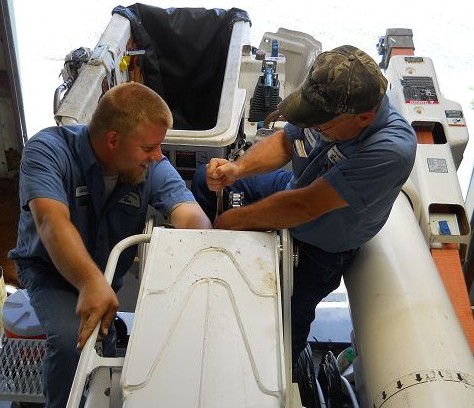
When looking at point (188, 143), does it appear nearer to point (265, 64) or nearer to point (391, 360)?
point (265, 64)

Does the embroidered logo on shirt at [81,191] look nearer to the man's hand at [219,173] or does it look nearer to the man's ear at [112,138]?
the man's ear at [112,138]

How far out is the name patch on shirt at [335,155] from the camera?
68.0 inches

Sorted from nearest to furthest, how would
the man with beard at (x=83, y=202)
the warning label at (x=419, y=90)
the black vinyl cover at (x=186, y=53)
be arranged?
the man with beard at (x=83, y=202), the warning label at (x=419, y=90), the black vinyl cover at (x=186, y=53)

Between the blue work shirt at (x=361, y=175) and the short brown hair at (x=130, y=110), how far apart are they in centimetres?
50

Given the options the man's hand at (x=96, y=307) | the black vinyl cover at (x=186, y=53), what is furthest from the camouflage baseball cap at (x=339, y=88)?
the black vinyl cover at (x=186, y=53)

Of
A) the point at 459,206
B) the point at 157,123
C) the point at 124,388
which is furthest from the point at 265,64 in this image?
the point at 124,388

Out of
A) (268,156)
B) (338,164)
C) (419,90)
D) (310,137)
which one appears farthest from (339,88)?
(419,90)

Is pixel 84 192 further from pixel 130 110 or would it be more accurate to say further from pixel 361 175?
pixel 361 175

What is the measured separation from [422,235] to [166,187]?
95 centimetres

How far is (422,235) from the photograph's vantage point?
219cm

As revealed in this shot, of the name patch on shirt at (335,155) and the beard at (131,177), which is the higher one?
the name patch on shirt at (335,155)

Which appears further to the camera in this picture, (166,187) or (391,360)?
(166,187)

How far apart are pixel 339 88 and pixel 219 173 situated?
49cm

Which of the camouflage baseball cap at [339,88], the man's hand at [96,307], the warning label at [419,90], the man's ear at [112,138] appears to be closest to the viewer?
the man's hand at [96,307]
